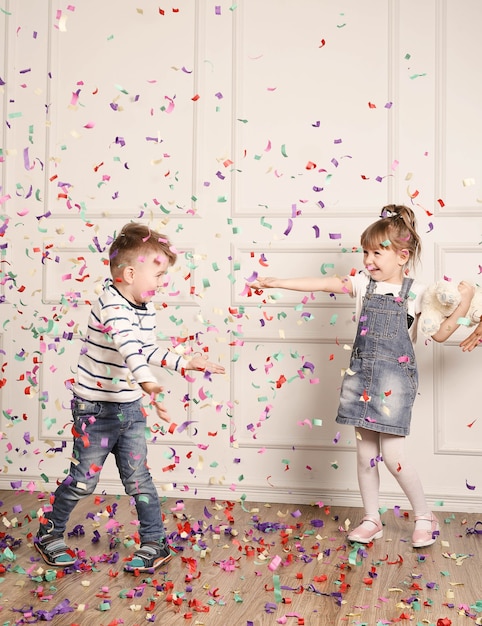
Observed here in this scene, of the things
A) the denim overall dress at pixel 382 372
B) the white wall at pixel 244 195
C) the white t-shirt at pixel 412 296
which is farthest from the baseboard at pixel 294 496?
the white t-shirt at pixel 412 296

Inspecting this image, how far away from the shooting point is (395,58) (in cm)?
352

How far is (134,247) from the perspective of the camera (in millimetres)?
2705

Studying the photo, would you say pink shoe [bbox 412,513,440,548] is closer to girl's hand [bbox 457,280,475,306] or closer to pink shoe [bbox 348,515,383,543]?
pink shoe [bbox 348,515,383,543]

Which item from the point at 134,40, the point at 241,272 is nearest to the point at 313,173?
the point at 241,272

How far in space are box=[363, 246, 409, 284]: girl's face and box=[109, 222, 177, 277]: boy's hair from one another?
0.84 metres

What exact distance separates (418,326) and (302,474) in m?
1.00

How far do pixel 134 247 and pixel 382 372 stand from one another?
1.09m

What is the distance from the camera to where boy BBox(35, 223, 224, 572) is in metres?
2.65

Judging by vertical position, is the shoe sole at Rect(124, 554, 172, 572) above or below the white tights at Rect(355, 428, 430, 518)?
below

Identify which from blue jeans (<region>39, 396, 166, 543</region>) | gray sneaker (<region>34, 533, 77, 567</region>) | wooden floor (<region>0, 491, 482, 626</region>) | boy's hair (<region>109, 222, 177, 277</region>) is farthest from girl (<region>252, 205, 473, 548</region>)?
gray sneaker (<region>34, 533, 77, 567</region>)

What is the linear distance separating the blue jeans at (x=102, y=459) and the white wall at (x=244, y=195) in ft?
2.33

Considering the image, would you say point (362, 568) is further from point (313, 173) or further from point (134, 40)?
point (134, 40)

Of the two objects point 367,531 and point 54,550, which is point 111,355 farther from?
point 367,531

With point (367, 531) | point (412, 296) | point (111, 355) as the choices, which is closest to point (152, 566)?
point (111, 355)
